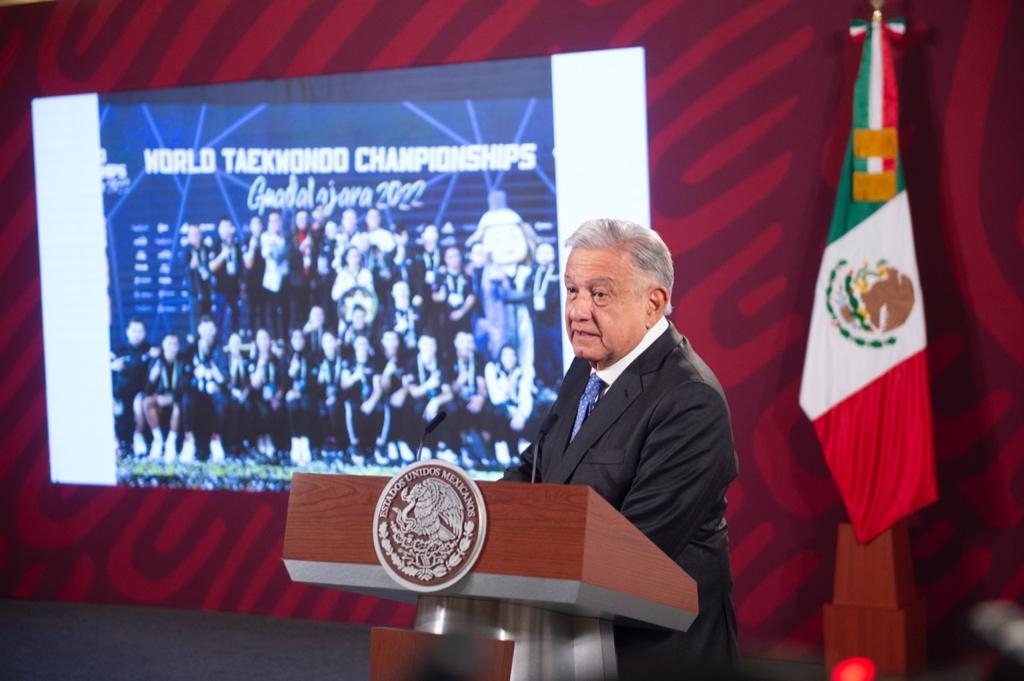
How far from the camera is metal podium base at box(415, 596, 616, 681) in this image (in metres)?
2.11

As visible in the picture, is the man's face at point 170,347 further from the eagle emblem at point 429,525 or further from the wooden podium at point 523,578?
the eagle emblem at point 429,525

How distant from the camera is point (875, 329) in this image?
15.5ft

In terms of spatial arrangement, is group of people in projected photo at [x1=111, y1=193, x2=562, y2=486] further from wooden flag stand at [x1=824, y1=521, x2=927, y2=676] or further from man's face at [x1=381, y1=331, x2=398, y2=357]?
wooden flag stand at [x1=824, y1=521, x2=927, y2=676]

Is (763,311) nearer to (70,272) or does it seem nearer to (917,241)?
(917,241)

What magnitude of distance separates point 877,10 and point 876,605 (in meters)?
2.15

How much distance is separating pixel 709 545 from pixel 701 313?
283cm

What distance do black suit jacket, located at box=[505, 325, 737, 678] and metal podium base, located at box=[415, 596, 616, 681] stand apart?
0.78 feet

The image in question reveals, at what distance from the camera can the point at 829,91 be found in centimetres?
507

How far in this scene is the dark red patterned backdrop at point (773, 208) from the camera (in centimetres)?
486

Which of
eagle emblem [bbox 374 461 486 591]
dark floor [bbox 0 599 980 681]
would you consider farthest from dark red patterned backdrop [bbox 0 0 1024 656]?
eagle emblem [bbox 374 461 486 591]

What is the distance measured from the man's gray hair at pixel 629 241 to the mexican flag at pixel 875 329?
2.25 metres

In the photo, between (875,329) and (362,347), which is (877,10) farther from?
(362,347)

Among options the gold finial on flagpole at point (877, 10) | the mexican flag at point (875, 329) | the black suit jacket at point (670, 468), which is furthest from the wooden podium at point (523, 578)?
the gold finial on flagpole at point (877, 10)

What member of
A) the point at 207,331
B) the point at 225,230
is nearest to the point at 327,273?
the point at 225,230
